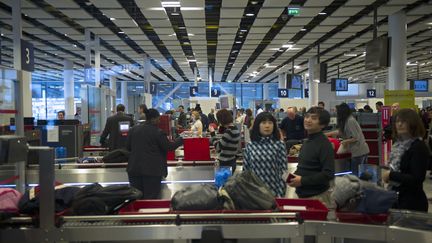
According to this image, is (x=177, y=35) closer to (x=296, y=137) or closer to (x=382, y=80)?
(x=296, y=137)

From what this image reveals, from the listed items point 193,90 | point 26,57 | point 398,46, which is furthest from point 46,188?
point 193,90

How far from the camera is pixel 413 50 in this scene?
62.7 feet

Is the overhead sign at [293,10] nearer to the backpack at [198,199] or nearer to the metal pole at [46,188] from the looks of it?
the backpack at [198,199]

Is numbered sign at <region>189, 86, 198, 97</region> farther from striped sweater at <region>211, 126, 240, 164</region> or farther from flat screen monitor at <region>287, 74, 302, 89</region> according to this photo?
striped sweater at <region>211, 126, 240, 164</region>

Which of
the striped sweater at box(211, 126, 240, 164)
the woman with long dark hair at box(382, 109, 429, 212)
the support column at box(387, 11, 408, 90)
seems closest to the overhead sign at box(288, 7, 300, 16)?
the support column at box(387, 11, 408, 90)

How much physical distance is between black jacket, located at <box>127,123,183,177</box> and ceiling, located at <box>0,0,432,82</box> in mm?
5431

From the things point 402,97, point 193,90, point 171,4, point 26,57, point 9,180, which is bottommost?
point 9,180

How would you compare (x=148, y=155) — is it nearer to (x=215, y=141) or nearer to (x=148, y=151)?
(x=148, y=151)

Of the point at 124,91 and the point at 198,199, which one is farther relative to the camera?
the point at 124,91

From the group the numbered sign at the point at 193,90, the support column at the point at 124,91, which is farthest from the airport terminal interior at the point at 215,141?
the support column at the point at 124,91

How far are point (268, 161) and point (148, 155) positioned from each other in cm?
210

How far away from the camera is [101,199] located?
8.35ft

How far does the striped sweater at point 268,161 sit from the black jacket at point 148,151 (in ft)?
6.30

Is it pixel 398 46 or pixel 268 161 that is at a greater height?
pixel 398 46
